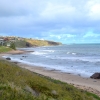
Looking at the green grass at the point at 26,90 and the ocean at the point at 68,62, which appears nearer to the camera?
the green grass at the point at 26,90

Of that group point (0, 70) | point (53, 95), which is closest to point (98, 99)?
point (53, 95)

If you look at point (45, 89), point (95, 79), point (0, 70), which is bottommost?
point (95, 79)

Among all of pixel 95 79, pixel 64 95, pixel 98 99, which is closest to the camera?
pixel 64 95

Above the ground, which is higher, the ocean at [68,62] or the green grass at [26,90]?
the green grass at [26,90]

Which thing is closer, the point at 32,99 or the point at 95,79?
the point at 32,99

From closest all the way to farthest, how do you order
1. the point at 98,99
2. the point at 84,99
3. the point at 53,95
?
the point at 53,95 → the point at 84,99 → the point at 98,99

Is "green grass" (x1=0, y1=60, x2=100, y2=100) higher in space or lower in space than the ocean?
higher

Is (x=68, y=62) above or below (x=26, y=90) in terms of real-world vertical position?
below

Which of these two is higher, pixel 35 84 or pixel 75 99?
pixel 35 84

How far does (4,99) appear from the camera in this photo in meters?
5.79

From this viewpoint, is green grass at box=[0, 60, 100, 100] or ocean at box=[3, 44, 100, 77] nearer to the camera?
green grass at box=[0, 60, 100, 100]

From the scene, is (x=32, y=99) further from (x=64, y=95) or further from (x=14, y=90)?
(x=64, y=95)

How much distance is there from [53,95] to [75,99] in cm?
146

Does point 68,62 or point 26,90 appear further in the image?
point 68,62
